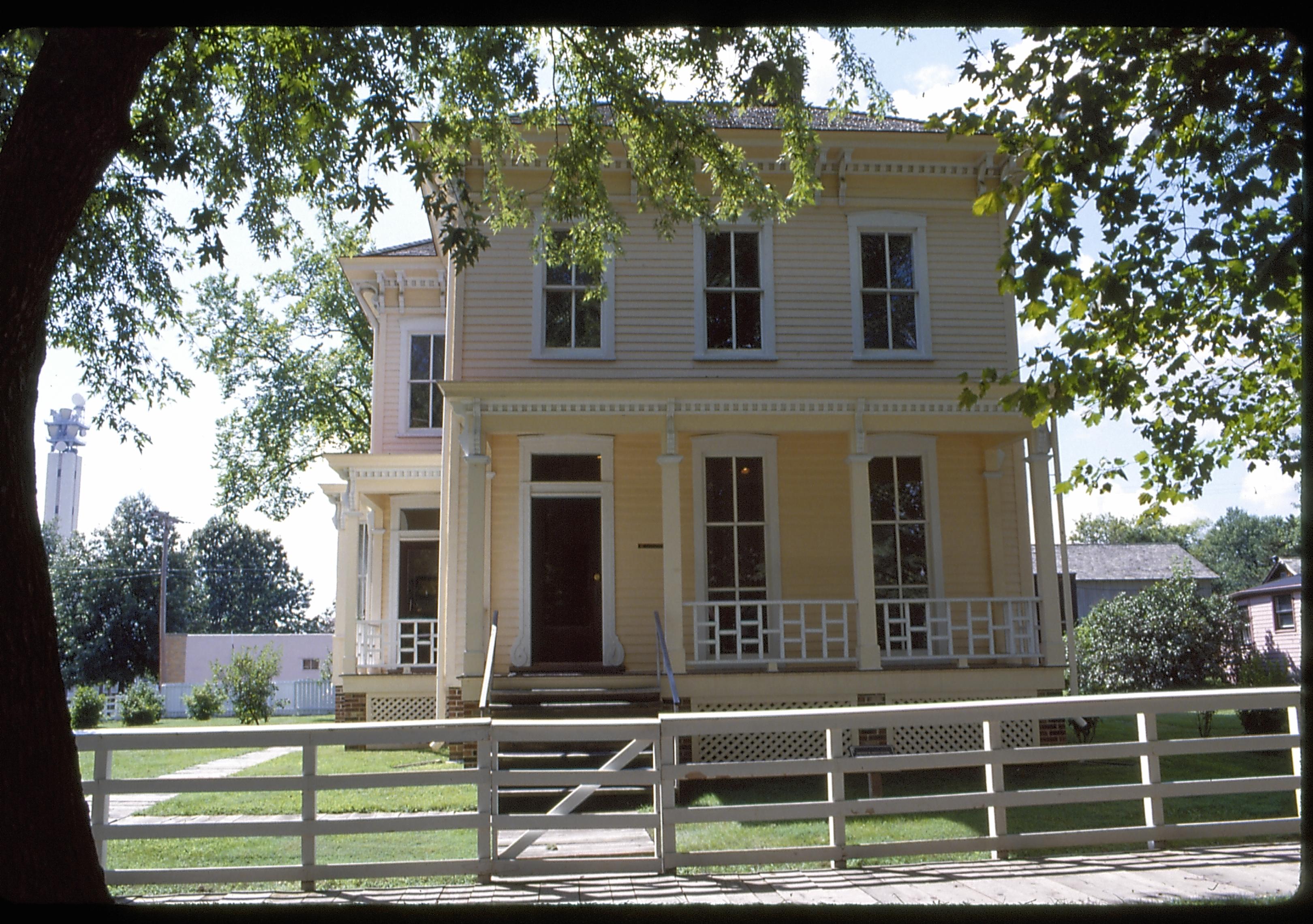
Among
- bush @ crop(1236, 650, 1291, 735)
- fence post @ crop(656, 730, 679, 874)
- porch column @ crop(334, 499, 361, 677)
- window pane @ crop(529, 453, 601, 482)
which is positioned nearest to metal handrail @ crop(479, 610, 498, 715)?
window pane @ crop(529, 453, 601, 482)

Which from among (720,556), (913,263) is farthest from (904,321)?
(720,556)

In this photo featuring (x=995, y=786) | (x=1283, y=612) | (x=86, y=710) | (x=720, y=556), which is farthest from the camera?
(x=1283, y=612)

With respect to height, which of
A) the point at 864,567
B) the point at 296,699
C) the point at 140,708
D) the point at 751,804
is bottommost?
the point at 296,699

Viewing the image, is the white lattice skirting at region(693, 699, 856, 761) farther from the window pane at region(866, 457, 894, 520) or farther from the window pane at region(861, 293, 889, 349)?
the window pane at region(861, 293, 889, 349)

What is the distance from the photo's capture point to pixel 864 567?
12680 millimetres

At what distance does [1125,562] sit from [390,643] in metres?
42.7

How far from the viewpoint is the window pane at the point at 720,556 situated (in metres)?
14.0

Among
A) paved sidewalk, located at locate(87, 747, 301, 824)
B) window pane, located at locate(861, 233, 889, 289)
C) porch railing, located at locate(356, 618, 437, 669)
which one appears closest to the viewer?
paved sidewalk, located at locate(87, 747, 301, 824)

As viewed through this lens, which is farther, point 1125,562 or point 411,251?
point 1125,562

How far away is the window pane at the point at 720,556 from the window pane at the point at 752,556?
0.38 ft

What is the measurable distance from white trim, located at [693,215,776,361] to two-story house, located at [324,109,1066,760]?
0.12 ft

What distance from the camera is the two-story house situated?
1271 centimetres

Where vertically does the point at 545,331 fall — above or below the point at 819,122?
below

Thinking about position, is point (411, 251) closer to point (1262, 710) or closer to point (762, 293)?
point (762, 293)
